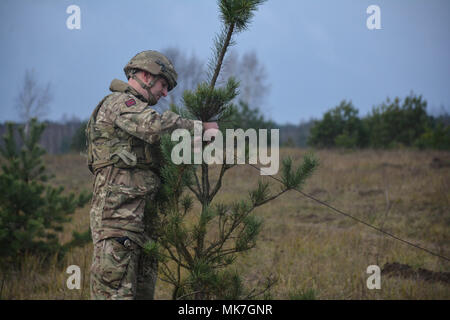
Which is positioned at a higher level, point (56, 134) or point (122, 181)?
point (56, 134)

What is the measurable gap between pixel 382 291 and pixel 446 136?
13091 mm

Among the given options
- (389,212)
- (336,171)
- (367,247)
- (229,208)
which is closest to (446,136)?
(336,171)

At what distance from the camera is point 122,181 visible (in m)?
2.73

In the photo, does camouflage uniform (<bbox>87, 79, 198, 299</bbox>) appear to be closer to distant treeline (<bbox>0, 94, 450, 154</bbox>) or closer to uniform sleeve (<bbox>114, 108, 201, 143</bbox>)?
uniform sleeve (<bbox>114, 108, 201, 143</bbox>)

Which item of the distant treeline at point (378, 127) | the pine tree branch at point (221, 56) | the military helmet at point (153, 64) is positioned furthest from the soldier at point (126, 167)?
the distant treeline at point (378, 127)

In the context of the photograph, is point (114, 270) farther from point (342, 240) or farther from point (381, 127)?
point (381, 127)

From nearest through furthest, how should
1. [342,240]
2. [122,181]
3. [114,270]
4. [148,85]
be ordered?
[114,270] → [122,181] → [148,85] → [342,240]

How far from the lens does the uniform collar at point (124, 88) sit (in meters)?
2.82

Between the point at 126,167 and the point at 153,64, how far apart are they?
774mm

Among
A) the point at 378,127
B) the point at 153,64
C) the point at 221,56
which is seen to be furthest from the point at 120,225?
the point at 378,127

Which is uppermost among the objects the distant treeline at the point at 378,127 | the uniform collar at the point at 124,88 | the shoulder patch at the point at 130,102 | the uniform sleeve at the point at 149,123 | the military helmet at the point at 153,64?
the distant treeline at the point at 378,127

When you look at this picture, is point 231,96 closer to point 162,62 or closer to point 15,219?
point 162,62

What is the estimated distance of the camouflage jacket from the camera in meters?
2.65

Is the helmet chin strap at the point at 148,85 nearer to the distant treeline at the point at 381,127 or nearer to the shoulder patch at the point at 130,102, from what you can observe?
the shoulder patch at the point at 130,102
